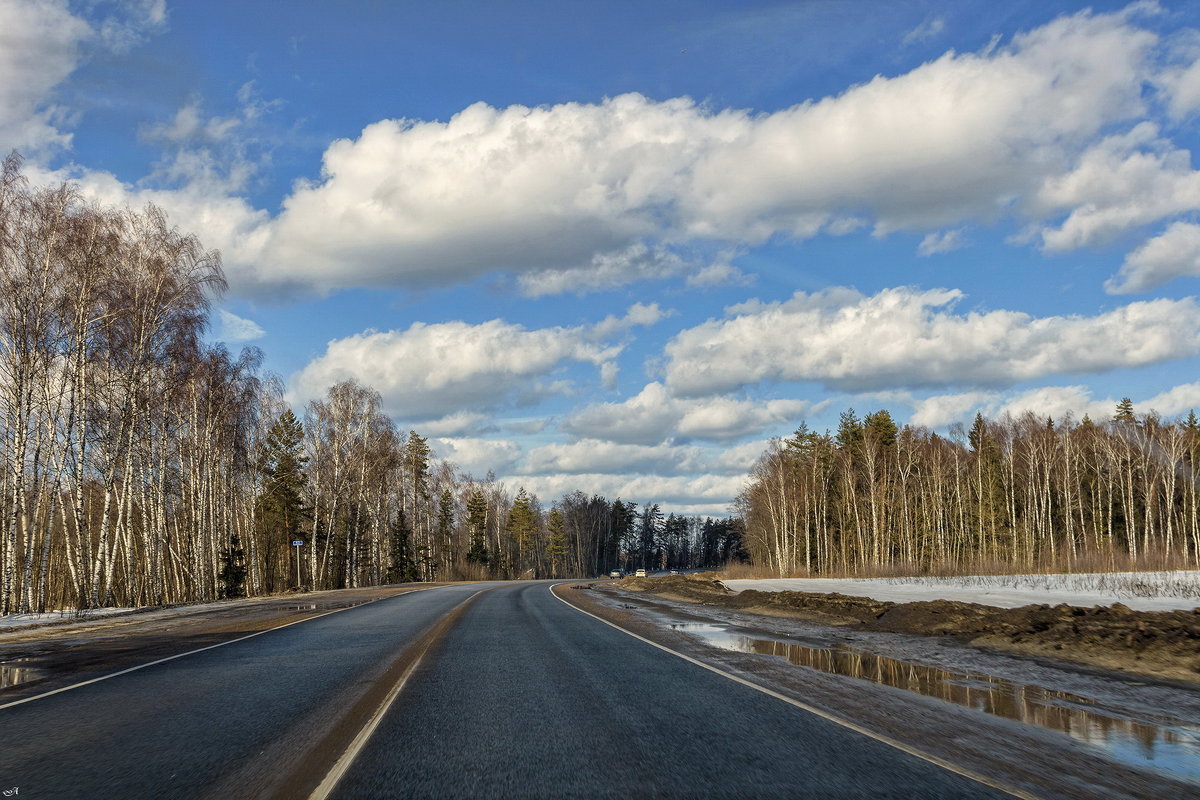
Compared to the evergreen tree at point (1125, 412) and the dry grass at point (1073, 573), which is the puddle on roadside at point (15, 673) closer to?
the dry grass at point (1073, 573)

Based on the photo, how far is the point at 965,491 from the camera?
80875 mm

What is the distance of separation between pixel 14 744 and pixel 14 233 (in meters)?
23.9

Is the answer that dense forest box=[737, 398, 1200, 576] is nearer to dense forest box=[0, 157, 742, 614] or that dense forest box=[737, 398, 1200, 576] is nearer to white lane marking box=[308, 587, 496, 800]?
dense forest box=[0, 157, 742, 614]

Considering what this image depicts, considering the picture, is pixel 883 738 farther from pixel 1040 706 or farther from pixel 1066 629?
pixel 1066 629

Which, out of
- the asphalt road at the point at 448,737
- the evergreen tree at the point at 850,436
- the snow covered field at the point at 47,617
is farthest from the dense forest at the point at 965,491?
the asphalt road at the point at 448,737

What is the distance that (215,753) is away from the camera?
5949mm

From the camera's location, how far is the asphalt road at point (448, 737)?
501 cm

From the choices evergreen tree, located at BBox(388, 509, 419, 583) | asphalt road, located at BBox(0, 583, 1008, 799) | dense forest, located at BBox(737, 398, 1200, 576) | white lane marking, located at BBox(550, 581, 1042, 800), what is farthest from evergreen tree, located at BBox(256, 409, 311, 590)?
white lane marking, located at BBox(550, 581, 1042, 800)

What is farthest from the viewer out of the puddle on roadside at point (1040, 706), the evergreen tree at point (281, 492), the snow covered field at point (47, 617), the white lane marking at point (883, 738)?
the evergreen tree at point (281, 492)

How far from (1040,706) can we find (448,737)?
5740mm

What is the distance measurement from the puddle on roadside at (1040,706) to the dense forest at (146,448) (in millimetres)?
22966

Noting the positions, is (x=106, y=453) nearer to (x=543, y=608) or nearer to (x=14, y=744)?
(x=543, y=608)

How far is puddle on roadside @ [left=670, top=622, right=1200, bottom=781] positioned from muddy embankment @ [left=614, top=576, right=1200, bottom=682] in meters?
2.47

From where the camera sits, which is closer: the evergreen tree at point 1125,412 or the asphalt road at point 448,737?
the asphalt road at point 448,737
